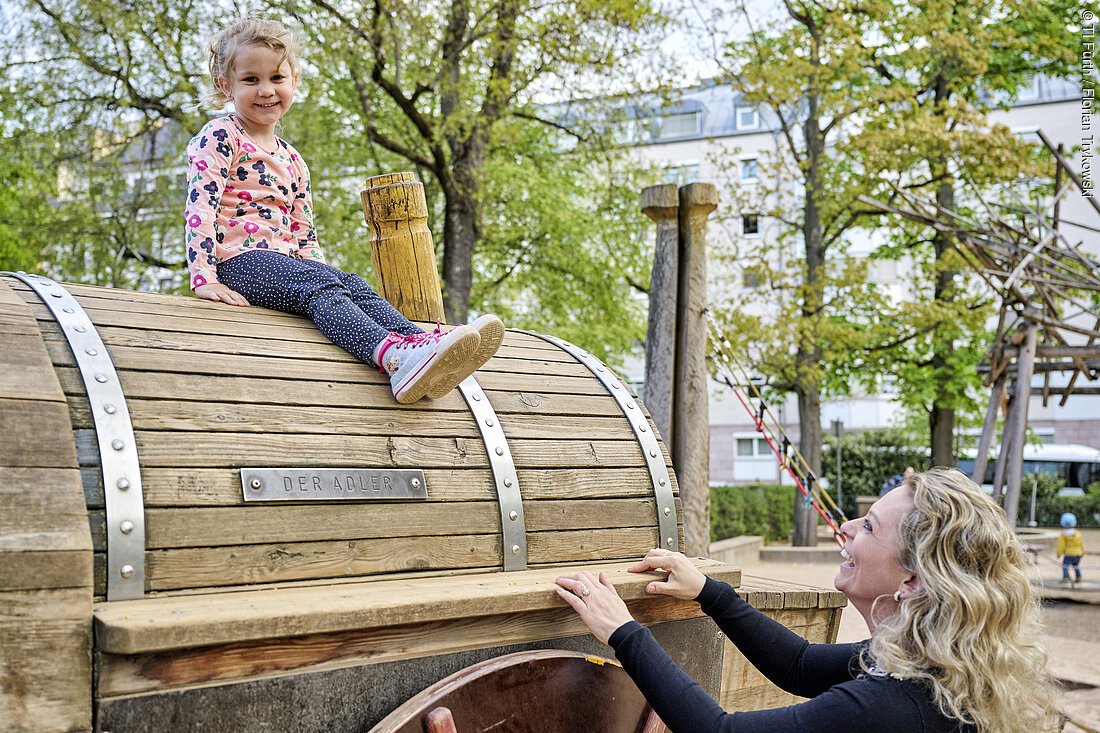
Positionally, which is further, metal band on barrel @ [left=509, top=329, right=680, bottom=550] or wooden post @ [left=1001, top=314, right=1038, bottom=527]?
wooden post @ [left=1001, top=314, right=1038, bottom=527]

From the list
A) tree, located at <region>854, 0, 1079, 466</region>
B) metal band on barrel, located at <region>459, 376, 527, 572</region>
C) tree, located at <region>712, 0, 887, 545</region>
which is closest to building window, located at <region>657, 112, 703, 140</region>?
tree, located at <region>854, 0, 1079, 466</region>

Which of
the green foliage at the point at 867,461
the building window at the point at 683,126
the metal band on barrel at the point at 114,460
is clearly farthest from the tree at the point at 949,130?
the building window at the point at 683,126

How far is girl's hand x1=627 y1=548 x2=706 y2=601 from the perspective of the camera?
2.93 metres

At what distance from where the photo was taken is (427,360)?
2852 millimetres

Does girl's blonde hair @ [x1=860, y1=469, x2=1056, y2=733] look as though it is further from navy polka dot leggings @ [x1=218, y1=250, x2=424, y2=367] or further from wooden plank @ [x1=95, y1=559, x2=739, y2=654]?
navy polka dot leggings @ [x1=218, y1=250, x2=424, y2=367]

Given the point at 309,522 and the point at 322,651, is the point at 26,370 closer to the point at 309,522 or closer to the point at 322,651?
the point at 309,522

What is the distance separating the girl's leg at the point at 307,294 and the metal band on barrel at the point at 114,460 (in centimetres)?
74

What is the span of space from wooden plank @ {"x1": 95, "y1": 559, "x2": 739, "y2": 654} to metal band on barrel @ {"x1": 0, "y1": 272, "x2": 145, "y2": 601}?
75 millimetres

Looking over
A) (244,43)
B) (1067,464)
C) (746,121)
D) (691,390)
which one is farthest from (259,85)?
(746,121)

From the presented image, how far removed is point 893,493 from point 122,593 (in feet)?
6.05

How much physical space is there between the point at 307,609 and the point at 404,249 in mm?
2045

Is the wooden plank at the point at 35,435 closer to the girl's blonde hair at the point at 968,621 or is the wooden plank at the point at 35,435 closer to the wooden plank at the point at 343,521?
the wooden plank at the point at 343,521

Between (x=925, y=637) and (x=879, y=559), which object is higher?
(x=879, y=559)

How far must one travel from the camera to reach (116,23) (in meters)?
11.8
